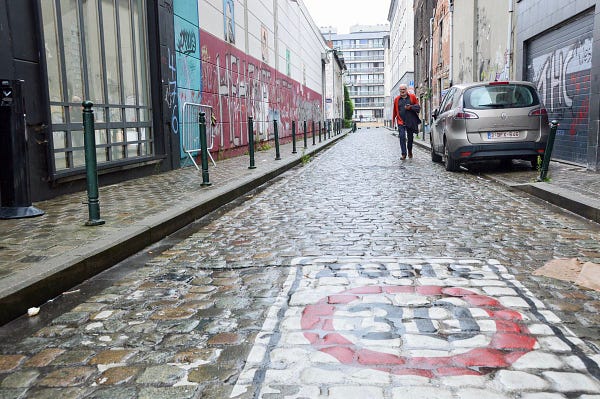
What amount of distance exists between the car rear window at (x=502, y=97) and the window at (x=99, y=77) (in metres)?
6.00

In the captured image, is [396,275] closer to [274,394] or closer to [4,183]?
[274,394]

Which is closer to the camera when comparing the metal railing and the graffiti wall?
the metal railing

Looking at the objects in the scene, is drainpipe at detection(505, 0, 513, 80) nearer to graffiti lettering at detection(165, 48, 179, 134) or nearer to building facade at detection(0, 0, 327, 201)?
building facade at detection(0, 0, 327, 201)

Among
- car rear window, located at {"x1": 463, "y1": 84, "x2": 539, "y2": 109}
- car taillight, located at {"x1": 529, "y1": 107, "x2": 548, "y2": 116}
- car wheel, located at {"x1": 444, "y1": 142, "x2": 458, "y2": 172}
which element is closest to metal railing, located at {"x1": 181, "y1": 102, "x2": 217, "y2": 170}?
car wheel, located at {"x1": 444, "y1": 142, "x2": 458, "y2": 172}

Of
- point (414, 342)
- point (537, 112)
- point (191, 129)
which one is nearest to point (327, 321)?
point (414, 342)

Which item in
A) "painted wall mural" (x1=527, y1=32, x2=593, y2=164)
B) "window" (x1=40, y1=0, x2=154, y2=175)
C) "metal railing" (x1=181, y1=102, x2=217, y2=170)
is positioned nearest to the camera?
"window" (x1=40, y1=0, x2=154, y2=175)

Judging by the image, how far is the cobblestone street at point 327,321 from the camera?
237 cm

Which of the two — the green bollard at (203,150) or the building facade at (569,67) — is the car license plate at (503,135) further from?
the green bollard at (203,150)

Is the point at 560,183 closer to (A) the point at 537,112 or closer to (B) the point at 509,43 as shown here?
(A) the point at 537,112

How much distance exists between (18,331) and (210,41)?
1188 centimetres

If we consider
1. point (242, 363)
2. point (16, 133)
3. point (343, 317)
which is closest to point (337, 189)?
point (16, 133)

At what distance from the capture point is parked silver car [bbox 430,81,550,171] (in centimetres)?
1004

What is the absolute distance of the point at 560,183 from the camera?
818 centimetres

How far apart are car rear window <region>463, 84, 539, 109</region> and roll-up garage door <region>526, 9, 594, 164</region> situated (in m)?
1.00
